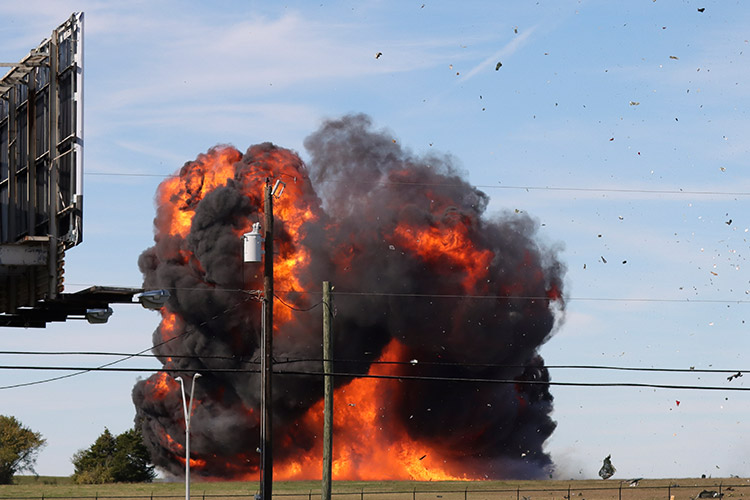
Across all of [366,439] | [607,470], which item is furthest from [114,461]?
[607,470]

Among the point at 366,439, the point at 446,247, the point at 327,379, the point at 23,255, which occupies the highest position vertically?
the point at 446,247

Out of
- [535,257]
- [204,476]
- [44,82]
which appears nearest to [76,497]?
[204,476]

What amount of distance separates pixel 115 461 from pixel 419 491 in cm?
3020

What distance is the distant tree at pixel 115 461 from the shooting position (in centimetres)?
8206

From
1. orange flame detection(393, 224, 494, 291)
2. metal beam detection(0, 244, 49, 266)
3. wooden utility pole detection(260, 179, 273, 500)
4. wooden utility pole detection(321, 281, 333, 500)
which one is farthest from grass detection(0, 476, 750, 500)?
metal beam detection(0, 244, 49, 266)

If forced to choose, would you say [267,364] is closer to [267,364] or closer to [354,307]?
[267,364]

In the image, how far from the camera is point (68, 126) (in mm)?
21672

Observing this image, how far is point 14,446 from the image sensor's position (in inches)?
3533

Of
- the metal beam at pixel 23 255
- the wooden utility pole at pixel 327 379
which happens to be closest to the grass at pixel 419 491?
the wooden utility pole at pixel 327 379

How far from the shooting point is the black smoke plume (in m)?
76.9

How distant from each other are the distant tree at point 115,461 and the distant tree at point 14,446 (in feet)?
23.7

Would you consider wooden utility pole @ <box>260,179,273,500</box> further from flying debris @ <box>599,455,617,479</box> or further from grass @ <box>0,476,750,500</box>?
flying debris @ <box>599,455,617,479</box>

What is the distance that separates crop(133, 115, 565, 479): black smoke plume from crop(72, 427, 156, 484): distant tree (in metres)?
2.01

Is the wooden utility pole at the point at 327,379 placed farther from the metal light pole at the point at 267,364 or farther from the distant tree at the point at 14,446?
the distant tree at the point at 14,446
